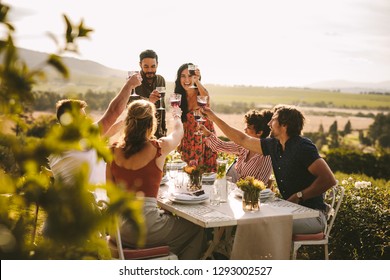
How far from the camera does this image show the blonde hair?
3.10 metres

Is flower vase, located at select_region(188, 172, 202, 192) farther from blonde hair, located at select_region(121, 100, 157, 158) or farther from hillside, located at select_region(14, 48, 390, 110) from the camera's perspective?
hillside, located at select_region(14, 48, 390, 110)

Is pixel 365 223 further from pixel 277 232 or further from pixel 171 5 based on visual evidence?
pixel 171 5

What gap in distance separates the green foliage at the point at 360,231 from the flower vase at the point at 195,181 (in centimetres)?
146

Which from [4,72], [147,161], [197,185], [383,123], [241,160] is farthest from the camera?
[383,123]

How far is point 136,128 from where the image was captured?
10.2 ft

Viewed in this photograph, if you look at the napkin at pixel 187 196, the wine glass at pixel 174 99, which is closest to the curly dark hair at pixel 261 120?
the wine glass at pixel 174 99

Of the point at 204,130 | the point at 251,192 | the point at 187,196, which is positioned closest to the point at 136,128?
the point at 187,196

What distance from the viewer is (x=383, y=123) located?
1627 cm

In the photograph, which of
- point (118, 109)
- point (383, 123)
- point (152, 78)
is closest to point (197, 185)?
point (118, 109)

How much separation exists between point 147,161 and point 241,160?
133 cm

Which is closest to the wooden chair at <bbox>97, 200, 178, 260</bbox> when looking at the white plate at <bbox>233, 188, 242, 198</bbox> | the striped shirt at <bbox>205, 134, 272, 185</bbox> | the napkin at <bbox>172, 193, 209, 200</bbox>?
the napkin at <bbox>172, 193, 209, 200</bbox>

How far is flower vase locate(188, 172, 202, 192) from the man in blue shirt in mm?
536

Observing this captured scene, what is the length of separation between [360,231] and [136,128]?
2.23 metres

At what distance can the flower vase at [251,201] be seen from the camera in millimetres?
3092
